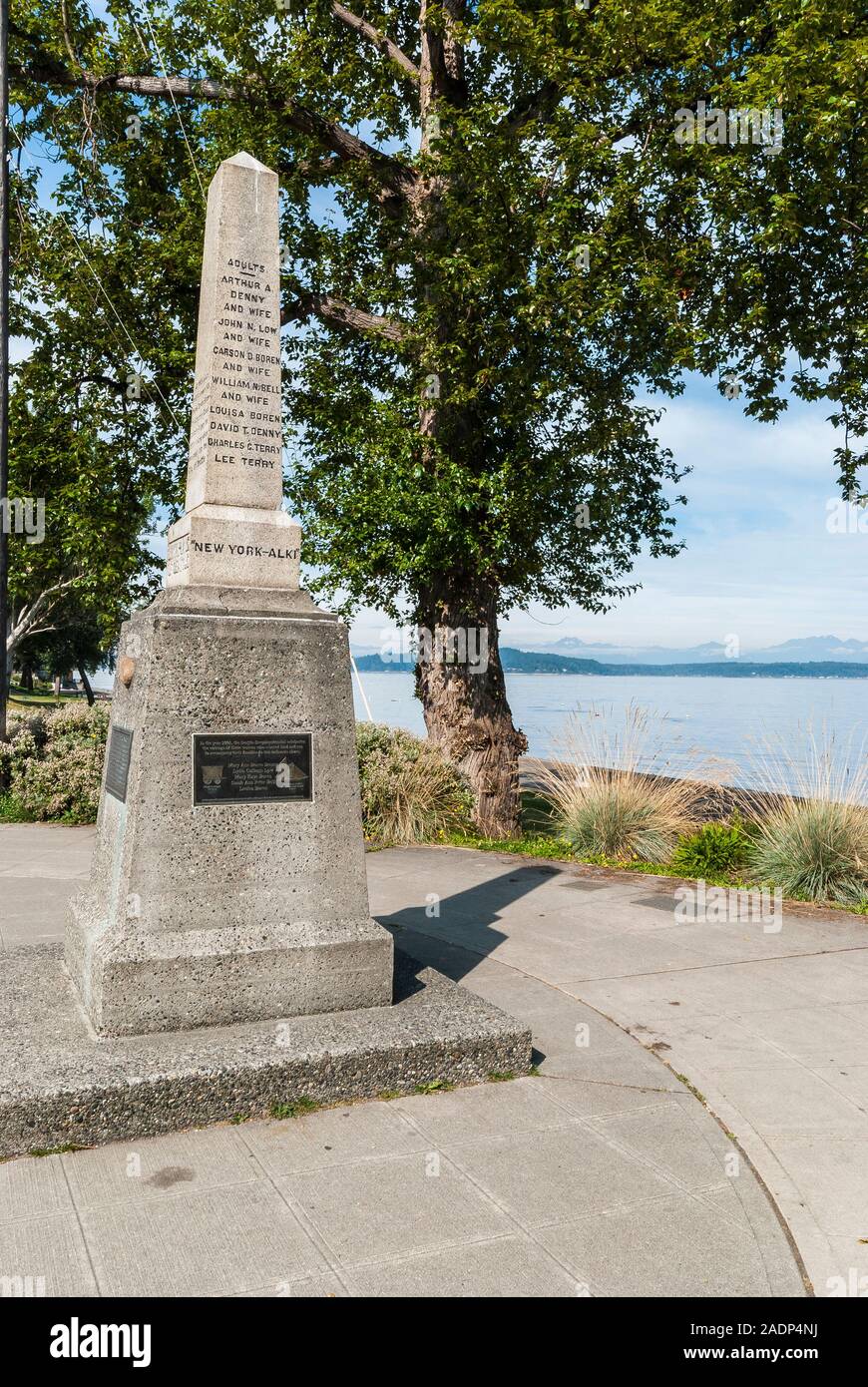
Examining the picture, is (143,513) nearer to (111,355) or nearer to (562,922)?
(111,355)

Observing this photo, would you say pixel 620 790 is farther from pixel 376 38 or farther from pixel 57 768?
pixel 376 38

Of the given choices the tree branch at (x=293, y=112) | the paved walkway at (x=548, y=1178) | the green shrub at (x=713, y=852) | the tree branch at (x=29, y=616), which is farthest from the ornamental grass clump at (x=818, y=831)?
the tree branch at (x=29, y=616)

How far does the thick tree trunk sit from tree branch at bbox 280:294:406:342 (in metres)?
3.36

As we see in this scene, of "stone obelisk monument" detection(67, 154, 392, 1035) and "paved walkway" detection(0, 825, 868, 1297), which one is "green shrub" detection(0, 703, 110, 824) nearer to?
"stone obelisk monument" detection(67, 154, 392, 1035)

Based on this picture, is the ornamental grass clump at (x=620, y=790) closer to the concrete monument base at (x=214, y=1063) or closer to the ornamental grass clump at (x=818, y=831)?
the ornamental grass clump at (x=818, y=831)

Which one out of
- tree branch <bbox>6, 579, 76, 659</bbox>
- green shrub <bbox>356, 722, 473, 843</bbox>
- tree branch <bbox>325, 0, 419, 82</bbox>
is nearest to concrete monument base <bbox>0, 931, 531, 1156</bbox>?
green shrub <bbox>356, 722, 473, 843</bbox>

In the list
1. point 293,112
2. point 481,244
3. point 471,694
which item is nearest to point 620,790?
point 471,694

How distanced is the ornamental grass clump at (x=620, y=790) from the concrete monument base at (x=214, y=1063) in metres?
5.77

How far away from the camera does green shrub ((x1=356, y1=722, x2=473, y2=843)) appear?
465 inches

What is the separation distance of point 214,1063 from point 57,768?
9824mm

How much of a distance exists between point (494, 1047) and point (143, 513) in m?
11.2

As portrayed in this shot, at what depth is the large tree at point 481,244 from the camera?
10.5 meters

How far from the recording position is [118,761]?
520cm

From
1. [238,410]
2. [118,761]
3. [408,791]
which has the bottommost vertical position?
[408,791]
